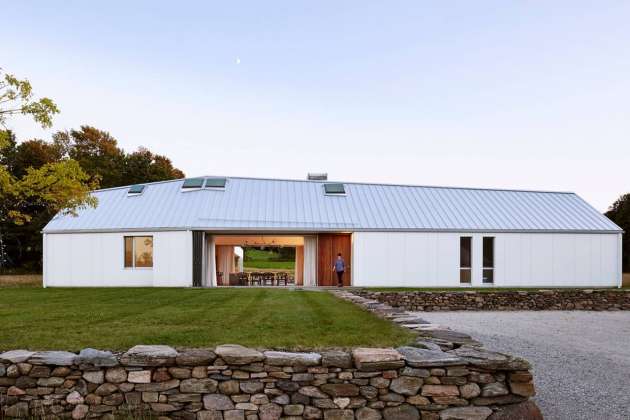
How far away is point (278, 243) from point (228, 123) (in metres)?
6.62

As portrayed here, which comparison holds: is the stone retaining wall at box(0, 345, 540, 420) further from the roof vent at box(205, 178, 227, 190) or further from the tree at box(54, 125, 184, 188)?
the tree at box(54, 125, 184, 188)

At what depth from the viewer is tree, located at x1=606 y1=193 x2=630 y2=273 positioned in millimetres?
36844

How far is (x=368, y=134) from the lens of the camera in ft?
75.2

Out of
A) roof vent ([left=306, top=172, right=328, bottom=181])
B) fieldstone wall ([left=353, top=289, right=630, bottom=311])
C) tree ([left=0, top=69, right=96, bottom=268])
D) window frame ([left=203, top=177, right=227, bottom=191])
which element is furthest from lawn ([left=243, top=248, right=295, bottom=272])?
tree ([left=0, top=69, right=96, bottom=268])

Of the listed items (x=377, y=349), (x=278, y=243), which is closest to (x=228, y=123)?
(x=278, y=243)

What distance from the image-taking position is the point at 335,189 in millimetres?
21062

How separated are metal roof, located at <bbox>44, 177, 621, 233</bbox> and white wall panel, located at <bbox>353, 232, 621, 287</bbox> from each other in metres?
0.44

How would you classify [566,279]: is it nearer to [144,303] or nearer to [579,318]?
[579,318]

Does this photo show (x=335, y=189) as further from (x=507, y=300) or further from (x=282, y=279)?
(x=507, y=300)

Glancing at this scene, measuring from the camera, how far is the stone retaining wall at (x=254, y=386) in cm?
448

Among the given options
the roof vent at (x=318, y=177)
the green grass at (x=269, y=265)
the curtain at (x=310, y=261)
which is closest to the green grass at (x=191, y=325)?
the curtain at (x=310, y=261)

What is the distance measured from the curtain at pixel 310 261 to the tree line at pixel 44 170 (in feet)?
30.4

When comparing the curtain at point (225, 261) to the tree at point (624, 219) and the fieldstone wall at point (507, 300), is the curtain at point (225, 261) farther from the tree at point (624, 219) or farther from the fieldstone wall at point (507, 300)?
the tree at point (624, 219)

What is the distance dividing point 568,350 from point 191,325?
23.6 ft
